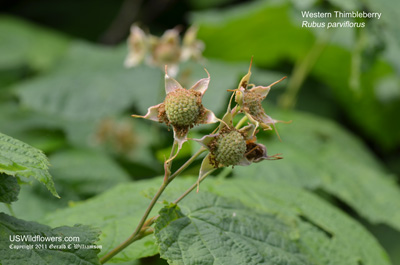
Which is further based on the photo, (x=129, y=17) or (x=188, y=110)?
(x=129, y=17)

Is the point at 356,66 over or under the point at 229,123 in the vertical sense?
under

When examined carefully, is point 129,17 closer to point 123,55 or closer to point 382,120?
point 123,55

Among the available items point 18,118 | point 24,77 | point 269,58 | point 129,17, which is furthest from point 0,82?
point 269,58

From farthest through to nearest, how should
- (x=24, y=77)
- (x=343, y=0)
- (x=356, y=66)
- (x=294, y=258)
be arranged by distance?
(x=24, y=77)
(x=356, y=66)
(x=343, y=0)
(x=294, y=258)

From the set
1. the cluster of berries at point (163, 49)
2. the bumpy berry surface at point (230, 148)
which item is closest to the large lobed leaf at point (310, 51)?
the cluster of berries at point (163, 49)

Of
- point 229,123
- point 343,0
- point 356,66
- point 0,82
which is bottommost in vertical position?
point 0,82

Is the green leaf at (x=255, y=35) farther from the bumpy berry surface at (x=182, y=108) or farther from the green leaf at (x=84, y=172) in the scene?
the bumpy berry surface at (x=182, y=108)

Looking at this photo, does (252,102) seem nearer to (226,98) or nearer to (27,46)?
(226,98)

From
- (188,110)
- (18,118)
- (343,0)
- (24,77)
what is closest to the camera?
(188,110)
